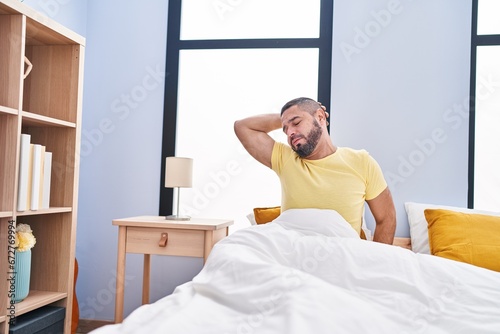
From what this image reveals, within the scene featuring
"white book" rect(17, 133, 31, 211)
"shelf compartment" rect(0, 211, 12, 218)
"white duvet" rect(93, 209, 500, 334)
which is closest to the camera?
"white duvet" rect(93, 209, 500, 334)

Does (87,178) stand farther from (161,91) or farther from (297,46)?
(297,46)

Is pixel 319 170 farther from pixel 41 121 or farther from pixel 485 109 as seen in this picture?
pixel 41 121

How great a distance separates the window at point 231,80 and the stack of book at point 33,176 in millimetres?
812

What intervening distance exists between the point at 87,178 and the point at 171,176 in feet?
2.39

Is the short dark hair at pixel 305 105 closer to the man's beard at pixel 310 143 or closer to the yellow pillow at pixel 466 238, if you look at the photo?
the man's beard at pixel 310 143

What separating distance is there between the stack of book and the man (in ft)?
3.30

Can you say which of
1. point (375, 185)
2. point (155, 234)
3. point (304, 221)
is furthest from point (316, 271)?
point (155, 234)

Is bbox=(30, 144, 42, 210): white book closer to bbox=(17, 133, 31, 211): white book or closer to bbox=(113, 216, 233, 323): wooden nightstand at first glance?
bbox=(17, 133, 31, 211): white book

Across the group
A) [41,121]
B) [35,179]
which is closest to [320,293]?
[35,179]

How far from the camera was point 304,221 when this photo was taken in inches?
67.7

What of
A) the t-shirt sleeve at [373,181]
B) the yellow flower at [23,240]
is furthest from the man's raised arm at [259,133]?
the yellow flower at [23,240]

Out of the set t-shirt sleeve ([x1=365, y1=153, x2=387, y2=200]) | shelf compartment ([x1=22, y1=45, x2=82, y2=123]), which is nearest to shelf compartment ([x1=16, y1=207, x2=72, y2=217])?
shelf compartment ([x1=22, y1=45, x2=82, y2=123])

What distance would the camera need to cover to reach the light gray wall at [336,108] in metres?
2.64

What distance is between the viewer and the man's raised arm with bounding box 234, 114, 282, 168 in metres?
2.39
